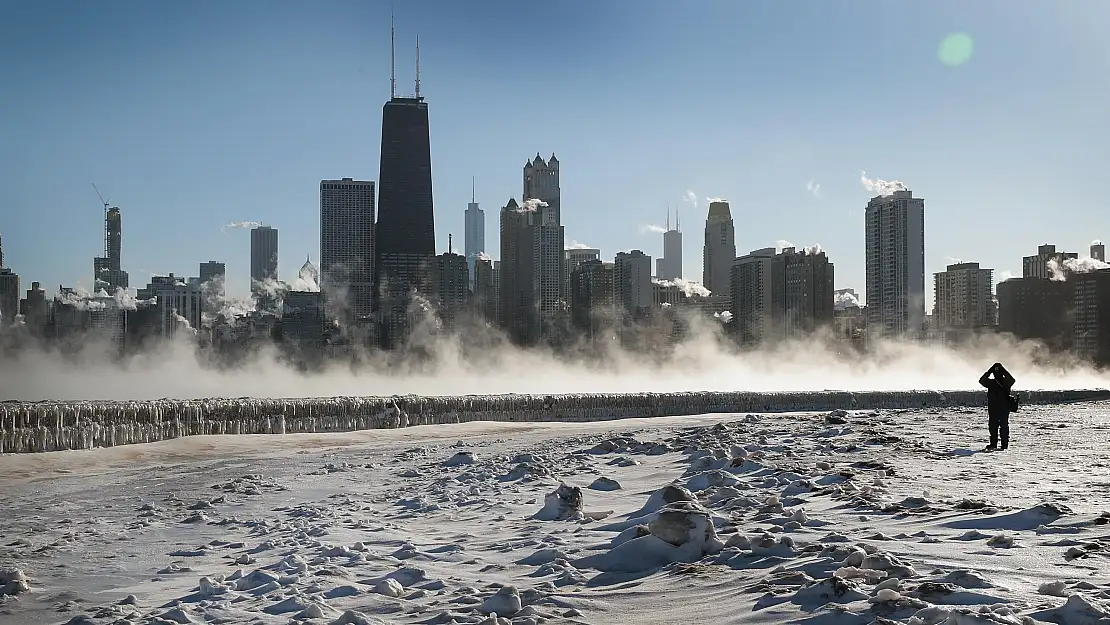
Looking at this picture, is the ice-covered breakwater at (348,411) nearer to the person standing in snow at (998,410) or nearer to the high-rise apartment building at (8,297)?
the person standing in snow at (998,410)

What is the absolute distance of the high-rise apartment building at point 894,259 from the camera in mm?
131250

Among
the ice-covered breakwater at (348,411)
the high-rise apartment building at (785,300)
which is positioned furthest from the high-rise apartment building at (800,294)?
the ice-covered breakwater at (348,411)

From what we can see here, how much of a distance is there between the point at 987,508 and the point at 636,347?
81.7 meters

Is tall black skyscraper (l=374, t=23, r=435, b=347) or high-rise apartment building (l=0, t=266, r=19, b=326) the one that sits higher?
tall black skyscraper (l=374, t=23, r=435, b=347)

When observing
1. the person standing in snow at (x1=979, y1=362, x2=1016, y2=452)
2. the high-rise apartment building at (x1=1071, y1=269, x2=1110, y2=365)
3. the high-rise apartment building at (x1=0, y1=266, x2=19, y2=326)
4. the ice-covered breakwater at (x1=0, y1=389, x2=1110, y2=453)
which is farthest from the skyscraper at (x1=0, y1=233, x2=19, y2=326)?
the high-rise apartment building at (x1=1071, y1=269, x2=1110, y2=365)

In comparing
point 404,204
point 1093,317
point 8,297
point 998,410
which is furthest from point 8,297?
point 404,204

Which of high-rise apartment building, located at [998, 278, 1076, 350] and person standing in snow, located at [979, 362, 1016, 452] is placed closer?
person standing in snow, located at [979, 362, 1016, 452]

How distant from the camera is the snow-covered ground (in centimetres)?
577

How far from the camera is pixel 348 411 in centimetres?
2648

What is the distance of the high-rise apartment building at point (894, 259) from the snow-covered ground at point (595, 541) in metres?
123

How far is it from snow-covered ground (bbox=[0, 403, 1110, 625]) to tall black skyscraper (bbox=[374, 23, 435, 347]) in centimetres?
11722

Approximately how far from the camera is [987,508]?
773cm

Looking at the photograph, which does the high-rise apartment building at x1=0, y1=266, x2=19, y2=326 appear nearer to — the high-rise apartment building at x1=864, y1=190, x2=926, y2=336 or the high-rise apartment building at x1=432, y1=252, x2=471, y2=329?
the high-rise apartment building at x1=432, y1=252, x2=471, y2=329

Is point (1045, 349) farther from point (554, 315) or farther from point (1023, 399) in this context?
point (554, 315)
